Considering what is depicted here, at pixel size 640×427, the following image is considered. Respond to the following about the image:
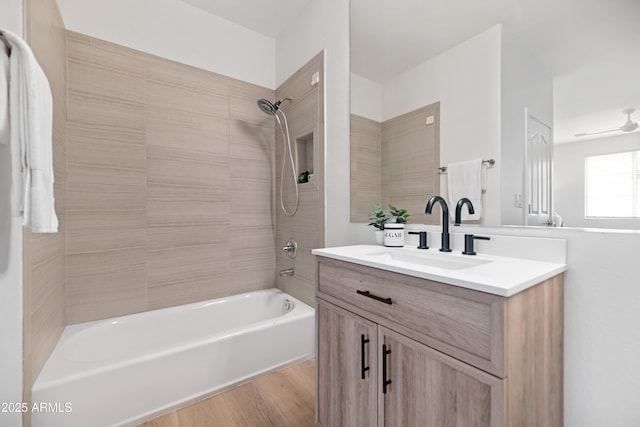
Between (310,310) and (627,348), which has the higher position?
(627,348)

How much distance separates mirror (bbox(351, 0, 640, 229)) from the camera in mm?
864

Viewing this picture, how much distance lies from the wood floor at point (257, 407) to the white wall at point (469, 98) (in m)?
1.29

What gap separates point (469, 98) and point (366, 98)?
0.62m

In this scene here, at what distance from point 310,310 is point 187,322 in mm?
886

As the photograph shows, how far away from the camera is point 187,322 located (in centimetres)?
192

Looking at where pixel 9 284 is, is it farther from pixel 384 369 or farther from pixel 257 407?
pixel 384 369

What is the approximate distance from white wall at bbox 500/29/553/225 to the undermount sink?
24 cm

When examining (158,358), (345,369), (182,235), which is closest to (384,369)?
(345,369)

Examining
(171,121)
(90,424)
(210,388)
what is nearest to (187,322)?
(210,388)

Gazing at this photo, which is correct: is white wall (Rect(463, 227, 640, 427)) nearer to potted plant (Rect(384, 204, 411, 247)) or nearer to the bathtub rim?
potted plant (Rect(384, 204, 411, 247))

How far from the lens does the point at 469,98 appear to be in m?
1.19

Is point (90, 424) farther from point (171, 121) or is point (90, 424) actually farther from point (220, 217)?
point (171, 121)

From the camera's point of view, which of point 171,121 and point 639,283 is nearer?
point 639,283

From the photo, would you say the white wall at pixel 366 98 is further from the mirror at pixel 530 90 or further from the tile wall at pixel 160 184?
the tile wall at pixel 160 184
